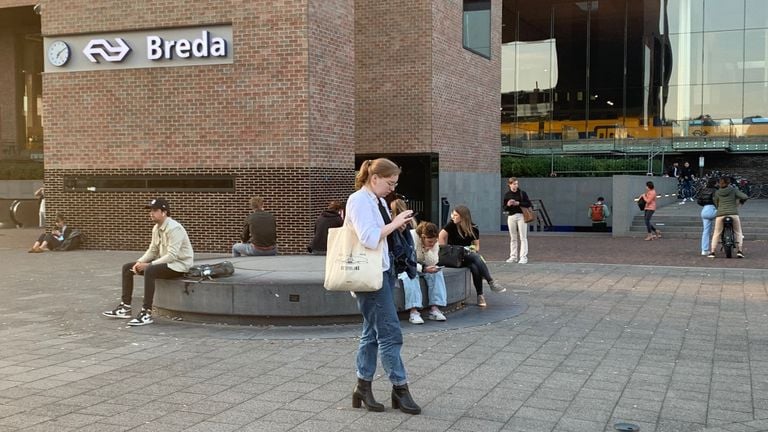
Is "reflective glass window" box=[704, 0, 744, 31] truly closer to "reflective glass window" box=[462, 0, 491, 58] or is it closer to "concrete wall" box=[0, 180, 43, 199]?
"reflective glass window" box=[462, 0, 491, 58]

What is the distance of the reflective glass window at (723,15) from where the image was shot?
38531 mm

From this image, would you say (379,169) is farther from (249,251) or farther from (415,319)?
(249,251)

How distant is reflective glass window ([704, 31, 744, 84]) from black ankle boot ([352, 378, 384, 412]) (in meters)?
38.6

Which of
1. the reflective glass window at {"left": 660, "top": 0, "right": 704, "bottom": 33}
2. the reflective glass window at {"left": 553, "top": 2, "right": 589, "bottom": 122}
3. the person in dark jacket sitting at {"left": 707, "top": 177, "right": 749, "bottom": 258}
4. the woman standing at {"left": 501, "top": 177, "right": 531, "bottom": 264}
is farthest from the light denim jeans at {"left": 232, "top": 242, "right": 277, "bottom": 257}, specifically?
the reflective glass window at {"left": 660, "top": 0, "right": 704, "bottom": 33}

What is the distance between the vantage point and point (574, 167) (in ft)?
97.2

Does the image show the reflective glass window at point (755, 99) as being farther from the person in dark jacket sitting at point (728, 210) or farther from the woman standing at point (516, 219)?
the woman standing at point (516, 219)

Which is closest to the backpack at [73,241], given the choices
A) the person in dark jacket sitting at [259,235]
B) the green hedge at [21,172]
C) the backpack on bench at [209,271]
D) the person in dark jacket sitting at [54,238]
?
the person in dark jacket sitting at [54,238]

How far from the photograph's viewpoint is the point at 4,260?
54.1ft

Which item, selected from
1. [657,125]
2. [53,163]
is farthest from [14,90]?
[657,125]

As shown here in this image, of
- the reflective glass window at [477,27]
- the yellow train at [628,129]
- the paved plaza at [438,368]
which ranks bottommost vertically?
the paved plaza at [438,368]

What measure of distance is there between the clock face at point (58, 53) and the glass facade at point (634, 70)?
2413 cm

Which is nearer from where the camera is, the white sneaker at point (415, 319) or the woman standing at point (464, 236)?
the white sneaker at point (415, 319)

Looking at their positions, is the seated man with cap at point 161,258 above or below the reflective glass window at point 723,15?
below

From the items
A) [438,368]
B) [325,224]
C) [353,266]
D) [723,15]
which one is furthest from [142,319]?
[723,15]
